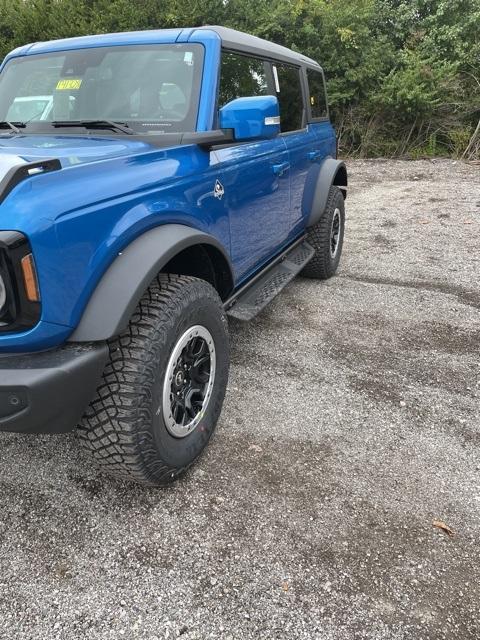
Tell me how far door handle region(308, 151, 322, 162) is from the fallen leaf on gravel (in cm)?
295

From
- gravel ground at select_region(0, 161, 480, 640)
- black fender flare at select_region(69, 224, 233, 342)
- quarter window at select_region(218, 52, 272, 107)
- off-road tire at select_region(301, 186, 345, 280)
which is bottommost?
gravel ground at select_region(0, 161, 480, 640)

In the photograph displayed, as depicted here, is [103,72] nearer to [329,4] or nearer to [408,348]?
[408,348]

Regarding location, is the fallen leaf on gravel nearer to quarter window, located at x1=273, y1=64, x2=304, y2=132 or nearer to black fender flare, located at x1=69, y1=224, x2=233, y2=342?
black fender flare, located at x1=69, y1=224, x2=233, y2=342

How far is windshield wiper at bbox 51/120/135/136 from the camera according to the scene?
258cm

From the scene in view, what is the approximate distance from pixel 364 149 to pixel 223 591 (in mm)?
→ 12005

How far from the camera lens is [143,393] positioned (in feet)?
6.35

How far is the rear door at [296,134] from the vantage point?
3.73 m

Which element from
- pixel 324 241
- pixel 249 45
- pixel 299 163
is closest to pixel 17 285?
pixel 249 45

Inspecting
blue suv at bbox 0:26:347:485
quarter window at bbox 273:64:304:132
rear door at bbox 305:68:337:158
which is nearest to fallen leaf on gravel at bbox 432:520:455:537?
blue suv at bbox 0:26:347:485

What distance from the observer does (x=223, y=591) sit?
185cm

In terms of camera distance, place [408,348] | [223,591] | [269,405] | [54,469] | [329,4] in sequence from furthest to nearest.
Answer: [329,4], [408,348], [269,405], [54,469], [223,591]

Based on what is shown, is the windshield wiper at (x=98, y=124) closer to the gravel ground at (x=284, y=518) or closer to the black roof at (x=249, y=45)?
the black roof at (x=249, y=45)

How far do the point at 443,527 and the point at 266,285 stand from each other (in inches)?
75.1

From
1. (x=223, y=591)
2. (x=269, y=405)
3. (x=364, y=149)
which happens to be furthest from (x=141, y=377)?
(x=364, y=149)
